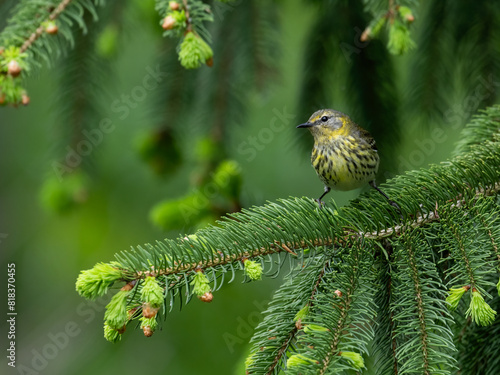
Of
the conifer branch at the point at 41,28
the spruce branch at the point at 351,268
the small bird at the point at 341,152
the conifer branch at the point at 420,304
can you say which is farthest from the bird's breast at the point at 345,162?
the conifer branch at the point at 41,28

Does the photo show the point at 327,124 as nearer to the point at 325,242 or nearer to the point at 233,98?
the point at 233,98

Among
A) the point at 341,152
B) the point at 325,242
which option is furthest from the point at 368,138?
the point at 325,242

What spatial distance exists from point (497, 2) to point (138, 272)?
217 cm

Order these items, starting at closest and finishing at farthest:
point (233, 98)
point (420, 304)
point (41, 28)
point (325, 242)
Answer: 1. point (420, 304)
2. point (325, 242)
3. point (41, 28)
4. point (233, 98)

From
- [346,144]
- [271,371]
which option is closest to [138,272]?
[271,371]

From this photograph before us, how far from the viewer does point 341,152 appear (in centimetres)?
261

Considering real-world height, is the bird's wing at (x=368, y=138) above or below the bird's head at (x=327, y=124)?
below

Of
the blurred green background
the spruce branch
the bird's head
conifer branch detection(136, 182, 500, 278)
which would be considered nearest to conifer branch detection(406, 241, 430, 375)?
the spruce branch

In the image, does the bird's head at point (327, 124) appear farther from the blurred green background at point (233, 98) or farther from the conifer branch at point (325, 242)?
the conifer branch at point (325, 242)

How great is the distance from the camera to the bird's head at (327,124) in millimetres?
2682

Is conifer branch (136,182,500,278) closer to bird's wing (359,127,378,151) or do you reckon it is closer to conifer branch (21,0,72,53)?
conifer branch (21,0,72,53)

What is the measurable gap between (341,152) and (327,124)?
0.59 feet

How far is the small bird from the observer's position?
8.40ft

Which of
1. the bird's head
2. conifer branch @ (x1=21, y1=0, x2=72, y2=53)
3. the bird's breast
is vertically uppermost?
conifer branch @ (x1=21, y1=0, x2=72, y2=53)
